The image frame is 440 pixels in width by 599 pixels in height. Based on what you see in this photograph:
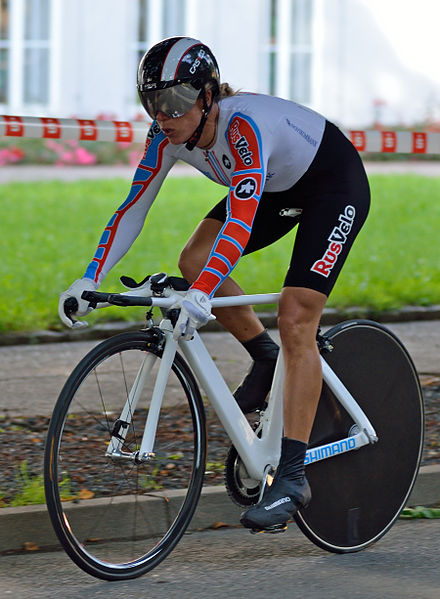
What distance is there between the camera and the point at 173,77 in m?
4.23

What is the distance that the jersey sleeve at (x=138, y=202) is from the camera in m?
4.57

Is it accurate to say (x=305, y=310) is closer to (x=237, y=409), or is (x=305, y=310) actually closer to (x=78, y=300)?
(x=237, y=409)

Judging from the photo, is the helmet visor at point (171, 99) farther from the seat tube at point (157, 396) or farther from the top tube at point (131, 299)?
the seat tube at point (157, 396)

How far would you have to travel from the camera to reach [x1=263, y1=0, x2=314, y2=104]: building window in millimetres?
21625

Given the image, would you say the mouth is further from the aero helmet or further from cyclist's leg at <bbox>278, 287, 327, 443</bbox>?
cyclist's leg at <bbox>278, 287, 327, 443</bbox>

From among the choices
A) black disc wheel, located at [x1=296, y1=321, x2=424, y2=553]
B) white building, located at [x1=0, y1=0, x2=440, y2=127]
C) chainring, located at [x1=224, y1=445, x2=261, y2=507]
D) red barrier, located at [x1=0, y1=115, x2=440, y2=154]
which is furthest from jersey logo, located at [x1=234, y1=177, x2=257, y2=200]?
white building, located at [x1=0, y1=0, x2=440, y2=127]

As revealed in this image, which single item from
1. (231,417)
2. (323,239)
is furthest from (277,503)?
(323,239)

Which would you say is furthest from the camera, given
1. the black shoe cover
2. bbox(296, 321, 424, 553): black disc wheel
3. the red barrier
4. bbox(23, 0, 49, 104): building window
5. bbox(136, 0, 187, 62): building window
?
bbox(136, 0, 187, 62): building window

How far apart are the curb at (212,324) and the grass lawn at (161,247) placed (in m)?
0.10

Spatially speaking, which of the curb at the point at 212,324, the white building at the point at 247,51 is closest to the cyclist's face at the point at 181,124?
the curb at the point at 212,324

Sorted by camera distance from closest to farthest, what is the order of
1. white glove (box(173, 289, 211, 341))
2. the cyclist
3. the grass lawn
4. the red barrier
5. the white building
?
white glove (box(173, 289, 211, 341)) < the cyclist < the red barrier < the grass lawn < the white building

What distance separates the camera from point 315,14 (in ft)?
71.1

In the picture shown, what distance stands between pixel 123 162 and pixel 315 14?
5031 mm

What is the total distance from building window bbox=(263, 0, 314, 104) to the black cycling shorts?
17177 millimetres
